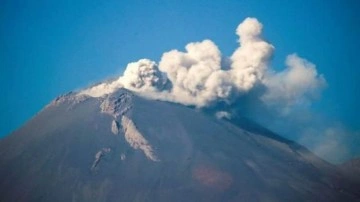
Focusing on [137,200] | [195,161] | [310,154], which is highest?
[310,154]

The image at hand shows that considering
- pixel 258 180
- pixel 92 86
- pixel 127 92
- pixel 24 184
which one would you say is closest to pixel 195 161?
pixel 258 180

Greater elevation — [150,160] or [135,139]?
[135,139]

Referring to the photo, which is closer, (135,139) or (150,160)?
(150,160)

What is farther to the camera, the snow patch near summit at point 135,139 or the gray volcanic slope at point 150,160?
the snow patch near summit at point 135,139

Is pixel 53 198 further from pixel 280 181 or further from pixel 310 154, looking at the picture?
pixel 310 154
